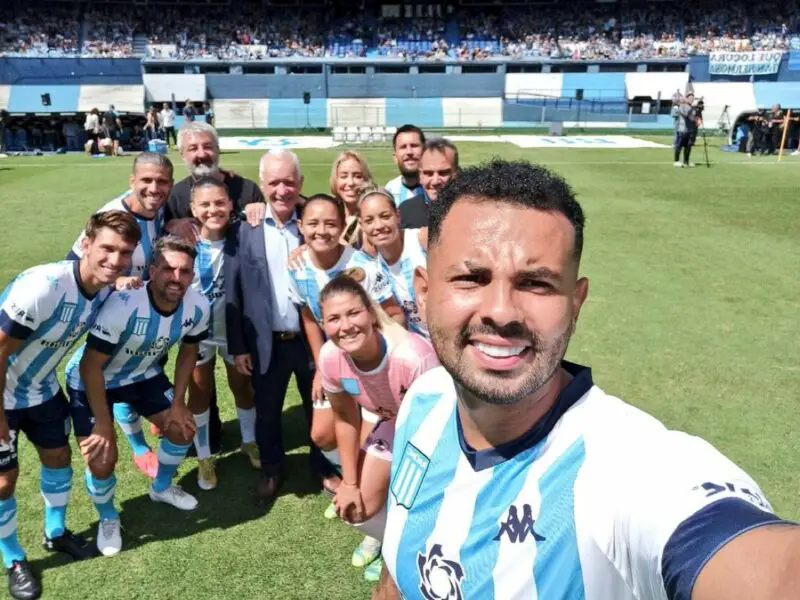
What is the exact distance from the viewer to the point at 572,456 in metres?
1.34

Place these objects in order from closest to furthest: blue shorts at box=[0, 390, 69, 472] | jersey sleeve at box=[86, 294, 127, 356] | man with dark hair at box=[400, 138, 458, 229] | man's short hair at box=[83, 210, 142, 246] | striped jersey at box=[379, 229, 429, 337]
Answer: man's short hair at box=[83, 210, 142, 246] → blue shorts at box=[0, 390, 69, 472] → jersey sleeve at box=[86, 294, 127, 356] → striped jersey at box=[379, 229, 429, 337] → man with dark hair at box=[400, 138, 458, 229]

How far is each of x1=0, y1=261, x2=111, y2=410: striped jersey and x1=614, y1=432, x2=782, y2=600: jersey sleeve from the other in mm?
2923

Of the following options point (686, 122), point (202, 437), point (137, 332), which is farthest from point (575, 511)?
point (686, 122)

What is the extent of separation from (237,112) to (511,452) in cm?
3805

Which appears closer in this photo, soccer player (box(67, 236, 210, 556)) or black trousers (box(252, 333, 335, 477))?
soccer player (box(67, 236, 210, 556))

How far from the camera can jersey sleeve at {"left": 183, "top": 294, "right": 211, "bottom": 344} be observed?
3.75 meters

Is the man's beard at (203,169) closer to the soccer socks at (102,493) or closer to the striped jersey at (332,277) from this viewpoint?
the striped jersey at (332,277)

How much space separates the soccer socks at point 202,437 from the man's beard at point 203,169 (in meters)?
1.82

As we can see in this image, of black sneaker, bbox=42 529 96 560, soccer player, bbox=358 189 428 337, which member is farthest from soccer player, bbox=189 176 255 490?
soccer player, bbox=358 189 428 337

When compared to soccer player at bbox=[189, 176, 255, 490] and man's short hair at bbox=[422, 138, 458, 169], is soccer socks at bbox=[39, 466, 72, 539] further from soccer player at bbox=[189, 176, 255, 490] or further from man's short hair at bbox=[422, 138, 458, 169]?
man's short hair at bbox=[422, 138, 458, 169]

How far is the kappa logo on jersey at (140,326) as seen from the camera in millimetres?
3504

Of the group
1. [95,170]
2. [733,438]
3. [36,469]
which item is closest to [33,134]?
[95,170]

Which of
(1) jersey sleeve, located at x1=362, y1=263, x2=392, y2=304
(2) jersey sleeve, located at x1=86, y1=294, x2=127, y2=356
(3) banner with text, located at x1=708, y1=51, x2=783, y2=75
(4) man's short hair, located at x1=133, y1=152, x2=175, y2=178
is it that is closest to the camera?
(2) jersey sleeve, located at x1=86, y1=294, x2=127, y2=356

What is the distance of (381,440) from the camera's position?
2.88 meters
